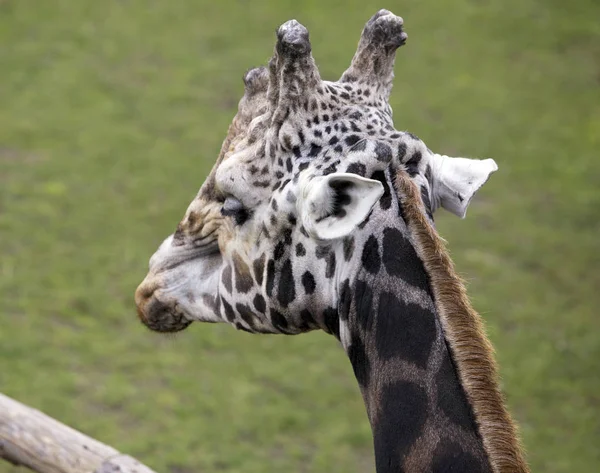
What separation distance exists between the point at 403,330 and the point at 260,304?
574 millimetres

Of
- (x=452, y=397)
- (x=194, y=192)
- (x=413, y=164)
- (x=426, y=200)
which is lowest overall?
(x=452, y=397)

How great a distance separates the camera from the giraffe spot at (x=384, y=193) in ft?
9.54

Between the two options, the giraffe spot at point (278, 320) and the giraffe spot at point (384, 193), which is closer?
the giraffe spot at point (384, 193)

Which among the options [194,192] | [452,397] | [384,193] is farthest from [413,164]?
[194,192]

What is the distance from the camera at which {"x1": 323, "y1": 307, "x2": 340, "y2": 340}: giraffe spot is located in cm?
300

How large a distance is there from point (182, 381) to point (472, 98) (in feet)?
20.2

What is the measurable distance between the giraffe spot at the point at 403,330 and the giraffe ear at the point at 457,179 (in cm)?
50

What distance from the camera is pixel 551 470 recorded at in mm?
7051

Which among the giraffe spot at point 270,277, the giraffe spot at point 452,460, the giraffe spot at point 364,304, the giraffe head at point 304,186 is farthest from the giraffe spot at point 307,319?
the giraffe spot at point 452,460

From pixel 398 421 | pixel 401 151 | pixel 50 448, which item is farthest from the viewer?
pixel 50 448

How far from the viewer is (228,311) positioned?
131 inches

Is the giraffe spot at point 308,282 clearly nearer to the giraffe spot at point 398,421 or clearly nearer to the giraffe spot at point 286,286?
the giraffe spot at point 286,286

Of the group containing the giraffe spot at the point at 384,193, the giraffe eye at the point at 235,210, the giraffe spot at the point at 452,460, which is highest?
the giraffe spot at the point at 384,193

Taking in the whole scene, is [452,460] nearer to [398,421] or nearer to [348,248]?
[398,421]
